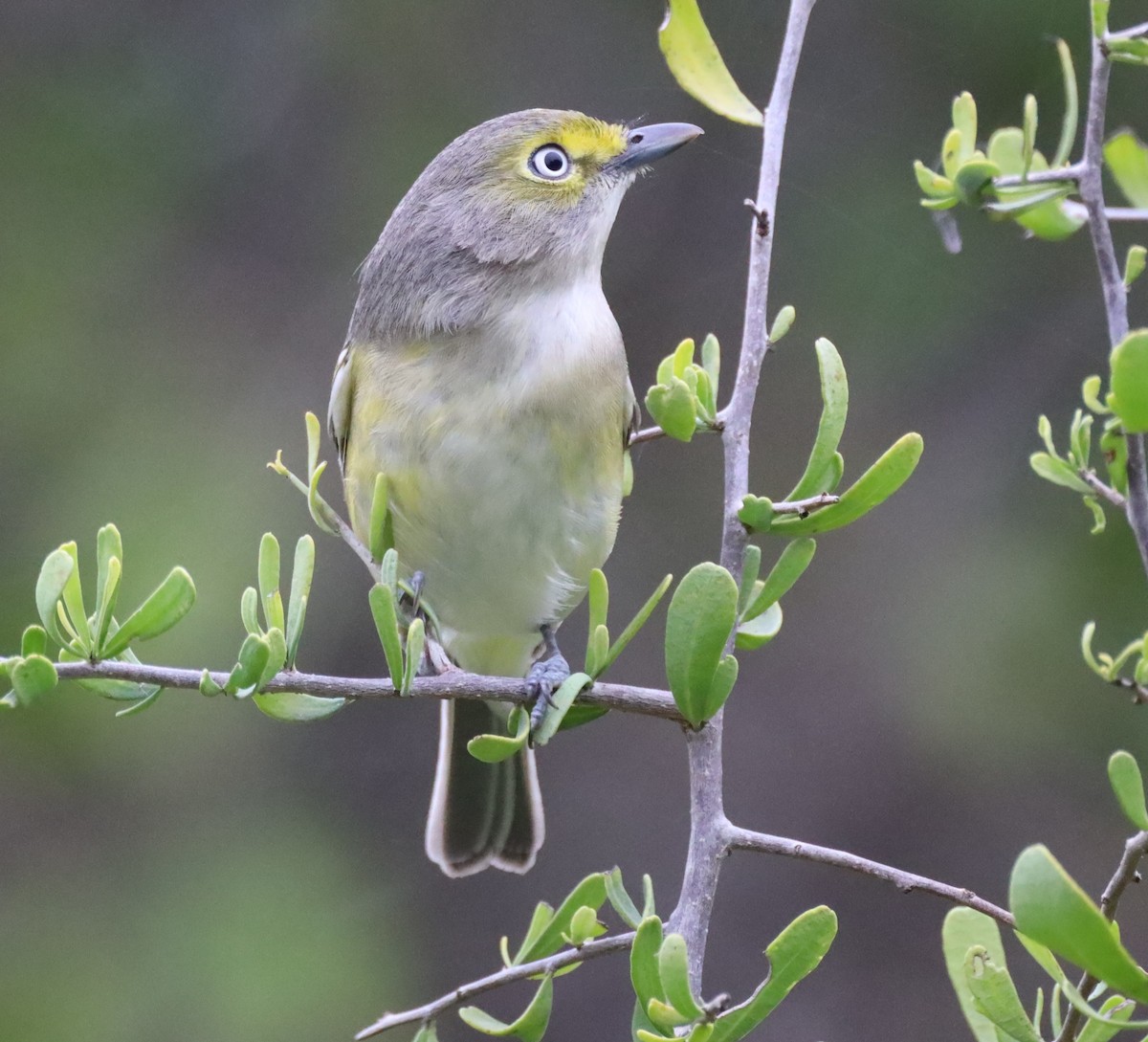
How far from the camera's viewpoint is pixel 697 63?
1611 millimetres

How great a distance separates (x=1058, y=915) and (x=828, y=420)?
61cm

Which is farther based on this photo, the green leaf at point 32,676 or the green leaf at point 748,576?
the green leaf at point 748,576

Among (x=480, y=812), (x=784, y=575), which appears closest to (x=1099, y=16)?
(x=784, y=575)

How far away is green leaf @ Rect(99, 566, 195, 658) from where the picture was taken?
1362mm

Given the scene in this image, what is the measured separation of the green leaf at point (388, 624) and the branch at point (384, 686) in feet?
0.07

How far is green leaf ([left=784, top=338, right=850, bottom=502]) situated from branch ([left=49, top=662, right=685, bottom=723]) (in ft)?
0.86

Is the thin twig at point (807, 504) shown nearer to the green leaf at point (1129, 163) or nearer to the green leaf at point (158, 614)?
the green leaf at point (1129, 163)

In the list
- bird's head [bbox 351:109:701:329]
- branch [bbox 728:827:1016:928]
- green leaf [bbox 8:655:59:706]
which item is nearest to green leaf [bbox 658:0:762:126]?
branch [bbox 728:827:1016:928]

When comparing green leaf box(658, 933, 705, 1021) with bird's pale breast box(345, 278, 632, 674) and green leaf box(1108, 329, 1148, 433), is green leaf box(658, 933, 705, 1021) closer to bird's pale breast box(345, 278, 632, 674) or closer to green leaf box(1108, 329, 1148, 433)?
green leaf box(1108, 329, 1148, 433)

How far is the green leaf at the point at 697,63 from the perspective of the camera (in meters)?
1.58

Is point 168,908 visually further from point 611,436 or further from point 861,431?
point 611,436

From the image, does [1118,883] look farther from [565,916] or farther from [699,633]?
[565,916]

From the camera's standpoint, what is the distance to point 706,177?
19.0 feet

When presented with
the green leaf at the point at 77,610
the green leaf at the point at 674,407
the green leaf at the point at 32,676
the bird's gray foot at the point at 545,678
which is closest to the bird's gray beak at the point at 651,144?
the bird's gray foot at the point at 545,678
